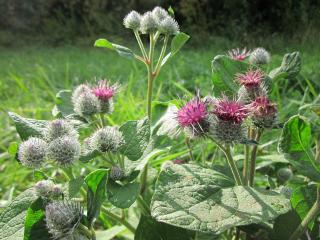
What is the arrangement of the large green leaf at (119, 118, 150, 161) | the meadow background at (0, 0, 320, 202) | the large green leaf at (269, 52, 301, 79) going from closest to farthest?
the large green leaf at (119, 118, 150, 161) → the large green leaf at (269, 52, 301, 79) → the meadow background at (0, 0, 320, 202)

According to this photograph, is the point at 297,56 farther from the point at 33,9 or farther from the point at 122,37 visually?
the point at 33,9

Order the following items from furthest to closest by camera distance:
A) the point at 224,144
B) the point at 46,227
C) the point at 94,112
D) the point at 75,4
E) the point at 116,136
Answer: the point at 75,4
the point at 94,112
the point at 116,136
the point at 224,144
the point at 46,227

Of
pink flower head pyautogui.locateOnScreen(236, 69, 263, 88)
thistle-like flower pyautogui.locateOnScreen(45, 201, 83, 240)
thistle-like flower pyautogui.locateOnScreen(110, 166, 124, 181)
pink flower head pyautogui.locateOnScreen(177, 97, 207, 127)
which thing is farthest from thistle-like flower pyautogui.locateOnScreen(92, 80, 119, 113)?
thistle-like flower pyautogui.locateOnScreen(45, 201, 83, 240)

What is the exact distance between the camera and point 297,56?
189cm

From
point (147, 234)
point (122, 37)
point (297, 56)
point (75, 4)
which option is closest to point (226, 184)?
point (147, 234)

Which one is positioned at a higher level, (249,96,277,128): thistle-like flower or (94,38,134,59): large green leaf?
(94,38,134,59): large green leaf

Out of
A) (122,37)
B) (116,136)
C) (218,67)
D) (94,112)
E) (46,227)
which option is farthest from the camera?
(122,37)

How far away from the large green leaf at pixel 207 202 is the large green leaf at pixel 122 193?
0.15m

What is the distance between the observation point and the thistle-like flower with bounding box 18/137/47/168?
159cm

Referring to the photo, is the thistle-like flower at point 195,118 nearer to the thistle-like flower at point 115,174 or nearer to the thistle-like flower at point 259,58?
the thistle-like flower at point 115,174

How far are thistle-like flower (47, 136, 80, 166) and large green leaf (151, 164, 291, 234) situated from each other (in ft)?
1.17

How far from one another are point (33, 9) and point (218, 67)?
1610cm

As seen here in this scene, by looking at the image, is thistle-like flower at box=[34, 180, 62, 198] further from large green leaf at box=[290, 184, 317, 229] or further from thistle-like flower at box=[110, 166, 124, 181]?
large green leaf at box=[290, 184, 317, 229]

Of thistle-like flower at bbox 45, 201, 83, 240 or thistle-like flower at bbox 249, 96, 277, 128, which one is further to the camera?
thistle-like flower at bbox 249, 96, 277, 128
